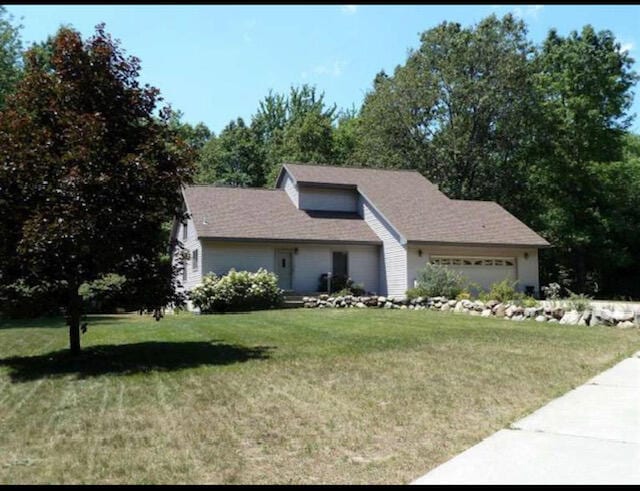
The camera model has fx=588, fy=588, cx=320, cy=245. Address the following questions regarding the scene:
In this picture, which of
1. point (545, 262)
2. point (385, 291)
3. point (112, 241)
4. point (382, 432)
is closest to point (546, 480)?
point (382, 432)

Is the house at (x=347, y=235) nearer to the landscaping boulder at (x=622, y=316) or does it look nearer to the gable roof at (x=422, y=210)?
the gable roof at (x=422, y=210)

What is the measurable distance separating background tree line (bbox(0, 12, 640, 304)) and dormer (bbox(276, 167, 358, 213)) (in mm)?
11812

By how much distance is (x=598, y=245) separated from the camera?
110 ft

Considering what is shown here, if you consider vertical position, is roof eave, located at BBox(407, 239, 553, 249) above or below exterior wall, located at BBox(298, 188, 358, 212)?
below

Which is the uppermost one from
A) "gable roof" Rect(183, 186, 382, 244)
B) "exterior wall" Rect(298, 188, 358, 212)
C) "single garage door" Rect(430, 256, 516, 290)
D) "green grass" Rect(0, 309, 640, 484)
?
"exterior wall" Rect(298, 188, 358, 212)

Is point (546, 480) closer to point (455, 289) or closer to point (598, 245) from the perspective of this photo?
point (455, 289)

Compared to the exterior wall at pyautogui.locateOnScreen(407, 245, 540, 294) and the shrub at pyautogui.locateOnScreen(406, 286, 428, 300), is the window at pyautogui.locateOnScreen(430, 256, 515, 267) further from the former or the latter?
the shrub at pyautogui.locateOnScreen(406, 286, 428, 300)

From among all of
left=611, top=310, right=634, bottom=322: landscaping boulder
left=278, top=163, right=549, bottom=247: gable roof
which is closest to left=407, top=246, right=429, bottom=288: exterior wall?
left=278, top=163, right=549, bottom=247: gable roof

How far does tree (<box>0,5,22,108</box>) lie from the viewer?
26781 mm

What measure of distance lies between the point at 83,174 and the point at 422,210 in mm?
19226

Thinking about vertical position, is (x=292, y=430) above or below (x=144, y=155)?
below

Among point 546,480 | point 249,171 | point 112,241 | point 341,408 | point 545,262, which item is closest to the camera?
point 546,480

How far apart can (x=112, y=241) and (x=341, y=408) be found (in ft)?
16.9

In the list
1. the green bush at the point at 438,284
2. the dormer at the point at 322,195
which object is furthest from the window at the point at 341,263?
the green bush at the point at 438,284
